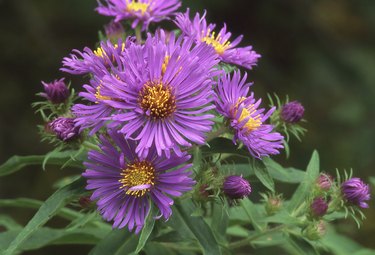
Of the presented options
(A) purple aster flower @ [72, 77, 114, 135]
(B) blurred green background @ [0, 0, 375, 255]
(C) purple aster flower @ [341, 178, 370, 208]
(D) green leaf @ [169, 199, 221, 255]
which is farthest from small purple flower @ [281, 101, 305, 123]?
(B) blurred green background @ [0, 0, 375, 255]

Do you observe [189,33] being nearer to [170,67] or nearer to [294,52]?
[170,67]

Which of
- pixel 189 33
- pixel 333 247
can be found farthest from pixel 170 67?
pixel 333 247

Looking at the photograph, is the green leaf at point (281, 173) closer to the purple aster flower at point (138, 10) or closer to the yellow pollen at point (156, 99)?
the yellow pollen at point (156, 99)

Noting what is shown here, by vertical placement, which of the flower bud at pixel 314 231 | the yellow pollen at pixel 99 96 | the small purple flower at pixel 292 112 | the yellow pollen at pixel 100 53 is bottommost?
the flower bud at pixel 314 231

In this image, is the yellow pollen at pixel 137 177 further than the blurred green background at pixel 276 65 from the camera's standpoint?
No

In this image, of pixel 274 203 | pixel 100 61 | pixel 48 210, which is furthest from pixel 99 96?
pixel 274 203

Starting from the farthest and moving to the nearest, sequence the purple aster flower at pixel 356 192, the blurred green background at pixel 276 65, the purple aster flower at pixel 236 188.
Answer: the blurred green background at pixel 276 65 → the purple aster flower at pixel 356 192 → the purple aster flower at pixel 236 188

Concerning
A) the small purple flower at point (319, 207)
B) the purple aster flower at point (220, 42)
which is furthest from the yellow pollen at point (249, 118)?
the small purple flower at point (319, 207)
